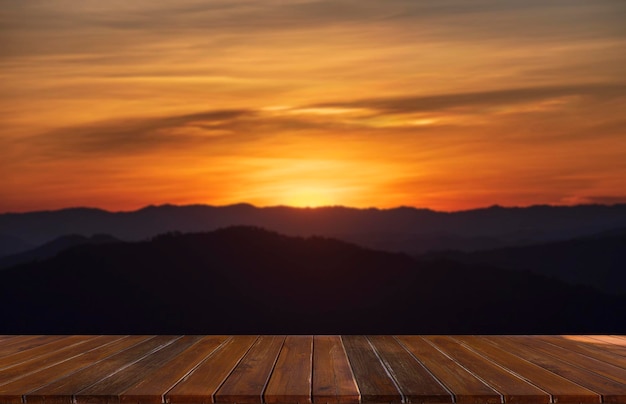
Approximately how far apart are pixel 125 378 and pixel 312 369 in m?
0.83

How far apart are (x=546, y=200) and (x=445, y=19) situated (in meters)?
4.54

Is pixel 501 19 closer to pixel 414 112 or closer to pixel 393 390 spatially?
pixel 414 112

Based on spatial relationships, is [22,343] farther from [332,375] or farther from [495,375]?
[495,375]

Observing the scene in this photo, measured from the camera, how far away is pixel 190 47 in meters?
8.03

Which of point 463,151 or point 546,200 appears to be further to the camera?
point 546,200

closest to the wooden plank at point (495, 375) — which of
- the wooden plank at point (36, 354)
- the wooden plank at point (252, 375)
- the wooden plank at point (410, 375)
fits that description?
the wooden plank at point (410, 375)

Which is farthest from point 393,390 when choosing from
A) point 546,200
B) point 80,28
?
point 546,200

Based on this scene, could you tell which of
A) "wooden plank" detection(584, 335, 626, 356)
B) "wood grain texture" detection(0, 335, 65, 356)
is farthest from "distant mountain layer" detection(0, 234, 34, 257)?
"wooden plank" detection(584, 335, 626, 356)

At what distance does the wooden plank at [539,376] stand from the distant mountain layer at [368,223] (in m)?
10.2

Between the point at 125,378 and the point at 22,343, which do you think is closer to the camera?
the point at 125,378

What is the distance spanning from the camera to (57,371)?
3.43 meters

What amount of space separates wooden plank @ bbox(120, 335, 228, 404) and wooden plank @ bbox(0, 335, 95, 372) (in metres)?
0.63

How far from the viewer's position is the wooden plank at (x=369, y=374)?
9.58ft

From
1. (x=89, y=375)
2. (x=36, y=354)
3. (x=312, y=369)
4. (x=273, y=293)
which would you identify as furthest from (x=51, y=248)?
(x=312, y=369)
